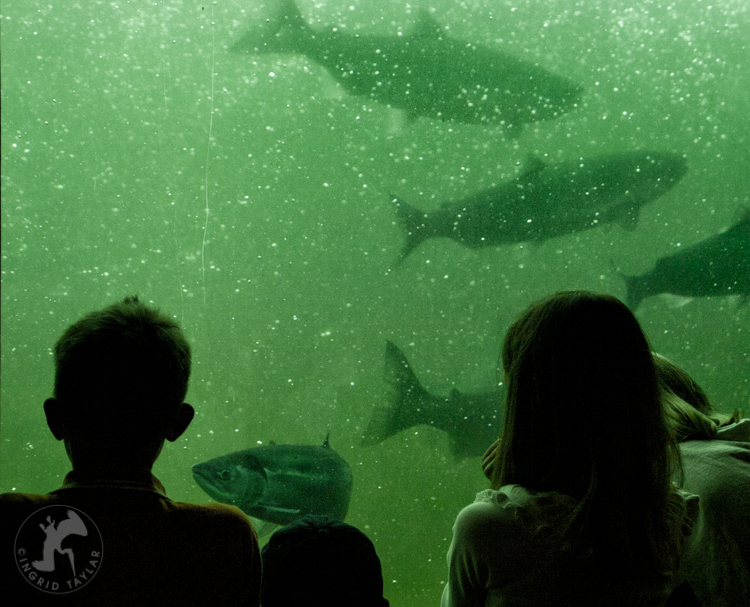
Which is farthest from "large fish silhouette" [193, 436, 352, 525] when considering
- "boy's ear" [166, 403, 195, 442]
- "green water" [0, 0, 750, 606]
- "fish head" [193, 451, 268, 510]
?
"green water" [0, 0, 750, 606]

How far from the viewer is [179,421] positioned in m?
0.71

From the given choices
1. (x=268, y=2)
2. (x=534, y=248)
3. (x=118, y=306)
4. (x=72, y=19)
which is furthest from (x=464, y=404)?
(x=72, y=19)

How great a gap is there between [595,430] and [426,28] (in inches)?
125

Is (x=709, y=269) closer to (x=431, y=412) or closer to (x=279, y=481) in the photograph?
(x=431, y=412)

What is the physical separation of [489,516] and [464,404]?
1.86m

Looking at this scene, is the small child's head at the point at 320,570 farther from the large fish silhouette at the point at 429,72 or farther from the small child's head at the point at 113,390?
the large fish silhouette at the point at 429,72

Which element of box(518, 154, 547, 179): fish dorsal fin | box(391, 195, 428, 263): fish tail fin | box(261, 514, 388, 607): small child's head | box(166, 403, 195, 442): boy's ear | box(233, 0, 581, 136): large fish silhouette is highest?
box(233, 0, 581, 136): large fish silhouette

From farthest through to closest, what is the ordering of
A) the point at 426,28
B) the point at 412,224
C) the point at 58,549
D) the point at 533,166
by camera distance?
the point at 426,28
the point at 412,224
the point at 533,166
the point at 58,549

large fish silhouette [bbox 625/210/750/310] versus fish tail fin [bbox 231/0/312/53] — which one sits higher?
fish tail fin [bbox 231/0/312/53]

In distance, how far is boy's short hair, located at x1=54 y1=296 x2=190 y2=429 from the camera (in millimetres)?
662

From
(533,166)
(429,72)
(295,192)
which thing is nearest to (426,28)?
(429,72)

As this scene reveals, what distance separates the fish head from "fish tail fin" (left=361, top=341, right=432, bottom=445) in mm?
1020

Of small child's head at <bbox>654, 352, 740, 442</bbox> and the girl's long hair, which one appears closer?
the girl's long hair

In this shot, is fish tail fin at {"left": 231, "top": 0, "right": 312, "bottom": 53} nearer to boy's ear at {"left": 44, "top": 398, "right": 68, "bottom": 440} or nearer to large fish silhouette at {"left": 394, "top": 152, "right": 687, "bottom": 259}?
large fish silhouette at {"left": 394, "top": 152, "right": 687, "bottom": 259}
